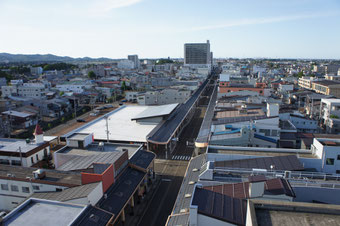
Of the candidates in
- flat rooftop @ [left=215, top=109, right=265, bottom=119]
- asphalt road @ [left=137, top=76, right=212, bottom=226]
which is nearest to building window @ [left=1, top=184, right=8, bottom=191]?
asphalt road @ [left=137, top=76, right=212, bottom=226]

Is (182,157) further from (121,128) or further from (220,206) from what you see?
(220,206)

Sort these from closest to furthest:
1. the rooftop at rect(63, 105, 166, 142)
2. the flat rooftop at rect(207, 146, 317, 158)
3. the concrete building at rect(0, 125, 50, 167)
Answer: the flat rooftop at rect(207, 146, 317, 158) → the concrete building at rect(0, 125, 50, 167) → the rooftop at rect(63, 105, 166, 142)

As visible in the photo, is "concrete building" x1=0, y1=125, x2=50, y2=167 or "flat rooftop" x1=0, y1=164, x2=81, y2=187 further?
"concrete building" x1=0, y1=125, x2=50, y2=167

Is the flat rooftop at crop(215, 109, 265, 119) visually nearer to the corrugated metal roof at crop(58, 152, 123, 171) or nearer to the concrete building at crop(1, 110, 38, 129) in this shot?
the corrugated metal roof at crop(58, 152, 123, 171)

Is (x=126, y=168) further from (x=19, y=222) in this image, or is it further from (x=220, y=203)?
(x=220, y=203)

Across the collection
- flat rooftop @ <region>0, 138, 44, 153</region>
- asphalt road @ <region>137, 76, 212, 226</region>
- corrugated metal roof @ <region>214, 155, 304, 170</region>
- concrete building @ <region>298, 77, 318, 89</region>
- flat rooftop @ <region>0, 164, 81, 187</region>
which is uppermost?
concrete building @ <region>298, 77, 318, 89</region>

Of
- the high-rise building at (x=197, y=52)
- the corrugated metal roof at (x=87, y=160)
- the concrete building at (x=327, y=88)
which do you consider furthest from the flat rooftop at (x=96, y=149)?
the high-rise building at (x=197, y=52)

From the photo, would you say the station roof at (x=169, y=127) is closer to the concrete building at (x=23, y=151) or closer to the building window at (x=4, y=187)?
the concrete building at (x=23, y=151)
